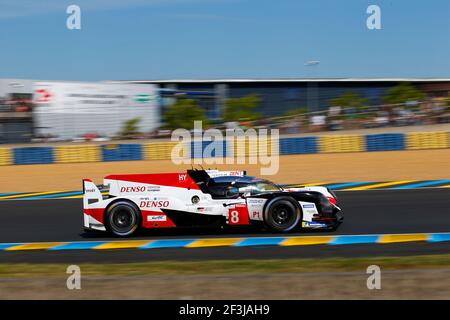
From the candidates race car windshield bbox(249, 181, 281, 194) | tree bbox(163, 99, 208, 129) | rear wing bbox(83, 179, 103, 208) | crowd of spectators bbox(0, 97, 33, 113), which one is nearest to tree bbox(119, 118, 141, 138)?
crowd of spectators bbox(0, 97, 33, 113)

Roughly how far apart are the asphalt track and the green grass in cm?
95

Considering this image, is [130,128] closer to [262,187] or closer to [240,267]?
[262,187]

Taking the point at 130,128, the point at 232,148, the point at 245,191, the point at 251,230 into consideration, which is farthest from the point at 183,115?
the point at 245,191

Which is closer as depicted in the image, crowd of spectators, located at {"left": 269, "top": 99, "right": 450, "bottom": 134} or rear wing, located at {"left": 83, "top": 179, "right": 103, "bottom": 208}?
rear wing, located at {"left": 83, "top": 179, "right": 103, "bottom": 208}

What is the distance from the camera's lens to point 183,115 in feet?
126

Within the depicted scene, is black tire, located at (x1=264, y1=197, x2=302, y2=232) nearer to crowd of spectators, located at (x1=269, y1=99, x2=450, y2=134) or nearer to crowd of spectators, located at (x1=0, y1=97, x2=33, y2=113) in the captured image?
crowd of spectators, located at (x1=269, y1=99, x2=450, y2=134)

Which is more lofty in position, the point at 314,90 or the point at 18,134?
the point at 314,90

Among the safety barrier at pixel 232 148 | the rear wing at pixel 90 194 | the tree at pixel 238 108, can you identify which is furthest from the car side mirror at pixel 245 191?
the tree at pixel 238 108

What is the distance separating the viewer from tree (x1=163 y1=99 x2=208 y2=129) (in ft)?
123

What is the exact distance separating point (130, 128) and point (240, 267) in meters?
23.0

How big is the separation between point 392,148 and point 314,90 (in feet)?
115

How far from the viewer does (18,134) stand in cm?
2802
